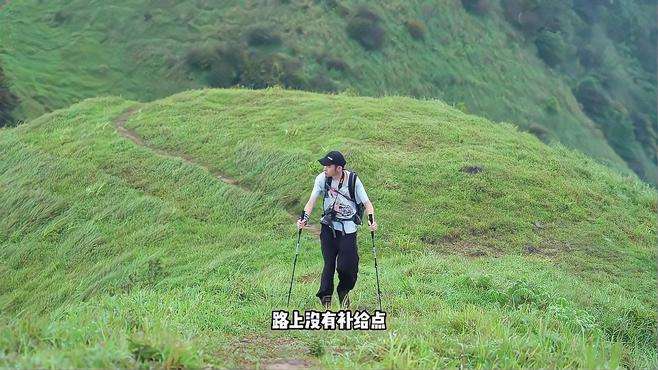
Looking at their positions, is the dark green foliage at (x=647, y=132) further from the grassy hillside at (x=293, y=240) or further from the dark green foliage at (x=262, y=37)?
the grassy hillside at (x=293, y=240)

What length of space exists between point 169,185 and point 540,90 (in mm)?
42372

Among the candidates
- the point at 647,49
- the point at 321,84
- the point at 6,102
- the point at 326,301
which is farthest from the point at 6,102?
the point at 647,49

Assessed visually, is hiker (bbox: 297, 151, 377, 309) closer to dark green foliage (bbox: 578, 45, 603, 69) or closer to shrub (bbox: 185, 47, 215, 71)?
shrub (bbox: 185, 47, 215, 71)

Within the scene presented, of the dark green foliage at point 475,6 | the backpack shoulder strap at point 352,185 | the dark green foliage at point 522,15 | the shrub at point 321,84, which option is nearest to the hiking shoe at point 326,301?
the backpack shoulder strap at point 352,185

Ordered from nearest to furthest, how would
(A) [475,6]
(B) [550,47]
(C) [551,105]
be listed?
(C) [551,105]
(A) [475,6]
(B) [550,47]

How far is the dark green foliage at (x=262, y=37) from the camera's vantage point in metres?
43.5

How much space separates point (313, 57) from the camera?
43156mm

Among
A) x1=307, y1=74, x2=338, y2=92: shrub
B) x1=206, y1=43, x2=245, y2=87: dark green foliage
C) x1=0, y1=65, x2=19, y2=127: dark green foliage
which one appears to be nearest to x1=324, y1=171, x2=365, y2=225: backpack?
x1=0, y1=65, x2=19, y2=127: dark green foliage

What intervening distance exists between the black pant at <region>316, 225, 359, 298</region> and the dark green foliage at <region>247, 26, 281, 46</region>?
1459 inches

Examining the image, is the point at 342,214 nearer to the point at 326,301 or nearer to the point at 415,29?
the point at 326,301

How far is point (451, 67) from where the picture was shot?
48344 mm

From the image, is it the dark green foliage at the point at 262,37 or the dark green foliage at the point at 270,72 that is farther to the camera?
the dark green foliage at the point at 262,37

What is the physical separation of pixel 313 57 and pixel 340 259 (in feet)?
119

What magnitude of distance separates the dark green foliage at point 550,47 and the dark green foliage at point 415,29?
51.4 feet
